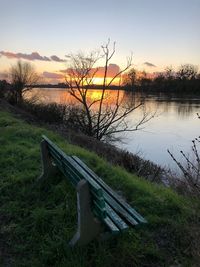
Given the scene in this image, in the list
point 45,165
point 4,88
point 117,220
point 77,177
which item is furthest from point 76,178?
point 4,88

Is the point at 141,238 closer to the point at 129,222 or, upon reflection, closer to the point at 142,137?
the point at 129,222


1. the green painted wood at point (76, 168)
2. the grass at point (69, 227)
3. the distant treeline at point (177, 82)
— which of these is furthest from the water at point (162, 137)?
the distant treeline at point (177, 82)

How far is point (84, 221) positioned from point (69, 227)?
0.64 meters

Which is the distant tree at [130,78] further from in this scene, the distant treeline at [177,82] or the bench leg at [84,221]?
the distant treeline at [177,82]

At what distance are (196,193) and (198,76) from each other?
81617mm

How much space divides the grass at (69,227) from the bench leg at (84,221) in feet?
0.26

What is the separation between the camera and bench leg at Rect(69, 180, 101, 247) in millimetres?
3203

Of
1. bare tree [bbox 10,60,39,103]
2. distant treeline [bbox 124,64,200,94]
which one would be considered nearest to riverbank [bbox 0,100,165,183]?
bare tree [bbox 10,60,39,103]

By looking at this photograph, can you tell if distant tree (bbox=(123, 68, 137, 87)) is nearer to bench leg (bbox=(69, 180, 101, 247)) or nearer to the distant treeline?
bench leg (bbox=(69, 180, 101, 247))

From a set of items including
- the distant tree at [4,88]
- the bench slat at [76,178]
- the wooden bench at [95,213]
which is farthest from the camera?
the distant tree at [4,88]

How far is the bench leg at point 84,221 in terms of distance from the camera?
3203 millimetres

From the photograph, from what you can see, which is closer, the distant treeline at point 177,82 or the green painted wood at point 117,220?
the green painted wood at point 117,220

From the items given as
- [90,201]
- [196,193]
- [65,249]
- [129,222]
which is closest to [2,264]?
[65,249]

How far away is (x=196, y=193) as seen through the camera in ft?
15.6
